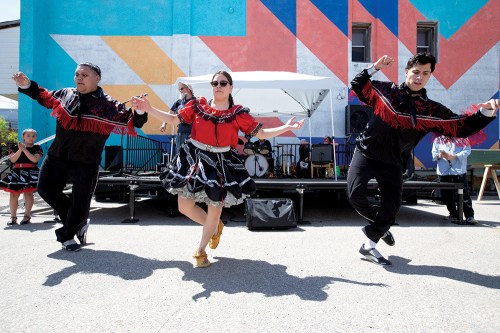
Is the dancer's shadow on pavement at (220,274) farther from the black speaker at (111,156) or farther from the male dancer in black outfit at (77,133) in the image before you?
the black speaker at (111,156)

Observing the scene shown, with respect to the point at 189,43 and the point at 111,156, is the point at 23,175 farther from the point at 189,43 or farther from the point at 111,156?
the point at 189,43

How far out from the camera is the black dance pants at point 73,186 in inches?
142

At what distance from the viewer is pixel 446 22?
12336mm

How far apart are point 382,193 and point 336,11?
10.4 meters

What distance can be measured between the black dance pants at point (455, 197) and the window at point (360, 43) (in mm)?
7611

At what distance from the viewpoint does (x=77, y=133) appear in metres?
3.53

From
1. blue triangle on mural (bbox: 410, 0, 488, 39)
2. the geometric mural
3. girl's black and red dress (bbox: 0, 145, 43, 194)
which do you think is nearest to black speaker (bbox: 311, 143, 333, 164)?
the geometric mural

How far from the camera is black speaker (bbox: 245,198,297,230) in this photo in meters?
5.18

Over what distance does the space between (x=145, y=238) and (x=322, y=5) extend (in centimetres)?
1062

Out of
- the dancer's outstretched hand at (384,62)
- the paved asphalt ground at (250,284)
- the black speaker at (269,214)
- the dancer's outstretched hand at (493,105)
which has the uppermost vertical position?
the dancer's outstretched hand at (384,62)

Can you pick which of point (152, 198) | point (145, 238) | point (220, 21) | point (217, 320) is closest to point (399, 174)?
point (217, 320)

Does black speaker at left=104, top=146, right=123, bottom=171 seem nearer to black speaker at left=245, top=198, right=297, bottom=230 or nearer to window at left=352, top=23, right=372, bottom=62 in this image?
black speaker at left=245, top=198, right=297, bottom=230

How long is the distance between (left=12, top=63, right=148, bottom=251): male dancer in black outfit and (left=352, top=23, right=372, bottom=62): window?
1092 centimetres

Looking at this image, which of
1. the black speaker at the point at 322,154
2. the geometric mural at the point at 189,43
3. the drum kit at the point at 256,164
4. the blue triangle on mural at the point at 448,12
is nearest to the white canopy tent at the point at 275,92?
the black speaker at the point at 322,154
